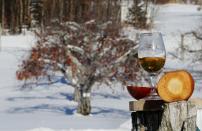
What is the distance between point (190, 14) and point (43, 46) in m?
37.7

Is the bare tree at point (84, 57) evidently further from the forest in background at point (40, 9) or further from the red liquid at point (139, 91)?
the forest in background at point (40, 9)

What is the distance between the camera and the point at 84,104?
680 inches

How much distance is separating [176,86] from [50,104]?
17522mm

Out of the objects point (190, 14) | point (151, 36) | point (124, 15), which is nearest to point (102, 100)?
point (151, 36)

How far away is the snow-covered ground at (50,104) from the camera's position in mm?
14016

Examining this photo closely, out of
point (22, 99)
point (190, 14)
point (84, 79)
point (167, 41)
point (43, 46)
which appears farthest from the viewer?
point (190, 14)

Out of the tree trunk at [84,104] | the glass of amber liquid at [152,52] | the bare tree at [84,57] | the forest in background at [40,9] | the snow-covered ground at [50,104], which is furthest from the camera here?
the forest in background at [40,9]

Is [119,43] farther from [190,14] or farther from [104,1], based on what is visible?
→ [190,14]

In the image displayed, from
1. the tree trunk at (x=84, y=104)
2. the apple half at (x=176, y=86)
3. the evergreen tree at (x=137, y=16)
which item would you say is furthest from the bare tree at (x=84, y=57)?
the evergreen tree at (x=137, y=16)

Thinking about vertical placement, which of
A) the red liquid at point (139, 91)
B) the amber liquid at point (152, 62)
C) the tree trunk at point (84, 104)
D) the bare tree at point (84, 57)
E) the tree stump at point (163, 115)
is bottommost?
the tree trunk at point (84, 104)

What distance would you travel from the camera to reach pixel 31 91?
24453 millimetres

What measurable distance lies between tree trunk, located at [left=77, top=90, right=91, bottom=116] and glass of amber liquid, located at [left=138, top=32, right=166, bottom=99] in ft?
45.8

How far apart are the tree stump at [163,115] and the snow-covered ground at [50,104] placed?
315 cm

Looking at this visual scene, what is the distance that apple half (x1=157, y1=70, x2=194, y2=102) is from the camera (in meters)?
3.02
